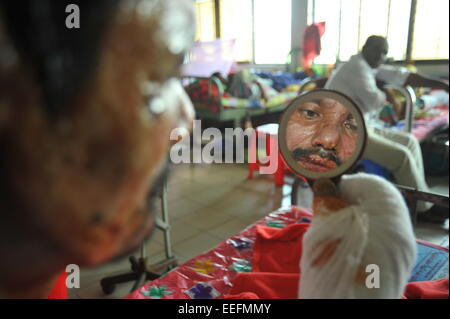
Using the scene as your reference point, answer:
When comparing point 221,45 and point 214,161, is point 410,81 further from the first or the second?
point 221,45

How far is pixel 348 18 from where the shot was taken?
16.5 ft

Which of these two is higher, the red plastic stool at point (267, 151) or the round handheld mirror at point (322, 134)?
the round handheld mirror at point (322, 134)

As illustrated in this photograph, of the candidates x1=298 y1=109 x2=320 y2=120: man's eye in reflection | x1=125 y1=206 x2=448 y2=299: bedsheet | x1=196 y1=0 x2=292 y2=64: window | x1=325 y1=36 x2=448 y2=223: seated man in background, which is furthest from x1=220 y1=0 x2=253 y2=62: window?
x1=298 y1=109 x2=320 y2=120: man's eye in reflection

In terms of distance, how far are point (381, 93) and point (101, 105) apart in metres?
2.46

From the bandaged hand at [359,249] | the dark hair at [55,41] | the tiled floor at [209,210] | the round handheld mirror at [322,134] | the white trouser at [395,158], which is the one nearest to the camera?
the dark hair at [55,41]

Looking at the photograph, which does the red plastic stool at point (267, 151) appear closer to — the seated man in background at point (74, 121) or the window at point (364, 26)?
the window at point (364, 26)

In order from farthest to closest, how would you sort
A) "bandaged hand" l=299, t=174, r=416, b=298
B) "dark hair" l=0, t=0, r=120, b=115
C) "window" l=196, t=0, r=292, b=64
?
"window" l=196, t=0, r=292, b=64 → "bandaged hand" l=299, t=174, r=416, b=298 → "dark hair" l=0, t=0, r=120, b=115

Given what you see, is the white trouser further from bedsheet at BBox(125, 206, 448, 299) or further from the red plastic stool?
the red plastic stool

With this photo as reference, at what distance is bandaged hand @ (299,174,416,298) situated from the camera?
1.65 feet

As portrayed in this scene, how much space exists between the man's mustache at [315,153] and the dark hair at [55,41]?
1.80 ft

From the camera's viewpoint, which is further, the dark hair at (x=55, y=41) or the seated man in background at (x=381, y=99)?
the seated man in background at (x=381, y=99)

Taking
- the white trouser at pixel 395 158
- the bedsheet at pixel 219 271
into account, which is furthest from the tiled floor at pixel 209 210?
the bedsheet at pixel 219 271

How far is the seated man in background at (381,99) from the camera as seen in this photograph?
2.21m
